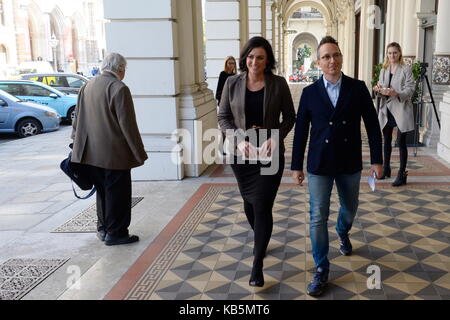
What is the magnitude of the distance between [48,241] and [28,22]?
160 feet

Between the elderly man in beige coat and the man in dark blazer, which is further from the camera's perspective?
the elderly man in beige coat

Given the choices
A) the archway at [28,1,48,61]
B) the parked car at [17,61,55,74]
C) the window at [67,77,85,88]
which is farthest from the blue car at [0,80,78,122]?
the archway at [28,1,48,61]

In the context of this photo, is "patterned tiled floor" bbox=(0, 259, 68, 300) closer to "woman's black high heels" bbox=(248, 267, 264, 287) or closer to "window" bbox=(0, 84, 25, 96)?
"woman's black high heels" bbox=(248, 267, 264, 287)

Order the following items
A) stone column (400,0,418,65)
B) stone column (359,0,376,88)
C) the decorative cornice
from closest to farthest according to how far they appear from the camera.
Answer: the decorative cornice < stone column (400,0,418,65) < stone column (359,0,376,88)

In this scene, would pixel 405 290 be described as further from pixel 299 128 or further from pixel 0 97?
pixel 0 97

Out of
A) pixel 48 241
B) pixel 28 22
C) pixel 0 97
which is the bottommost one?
pixel 48 241

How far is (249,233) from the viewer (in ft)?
16.4

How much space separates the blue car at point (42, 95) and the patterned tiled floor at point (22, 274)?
37.2 feet

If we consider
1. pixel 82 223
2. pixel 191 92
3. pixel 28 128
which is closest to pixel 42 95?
pixel 28 128

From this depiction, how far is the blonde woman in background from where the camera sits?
6.36m

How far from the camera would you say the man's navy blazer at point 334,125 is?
3.55m

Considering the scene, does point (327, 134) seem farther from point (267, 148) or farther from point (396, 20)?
point (396, 20)

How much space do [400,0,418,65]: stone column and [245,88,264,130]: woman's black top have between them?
8.28 meters
